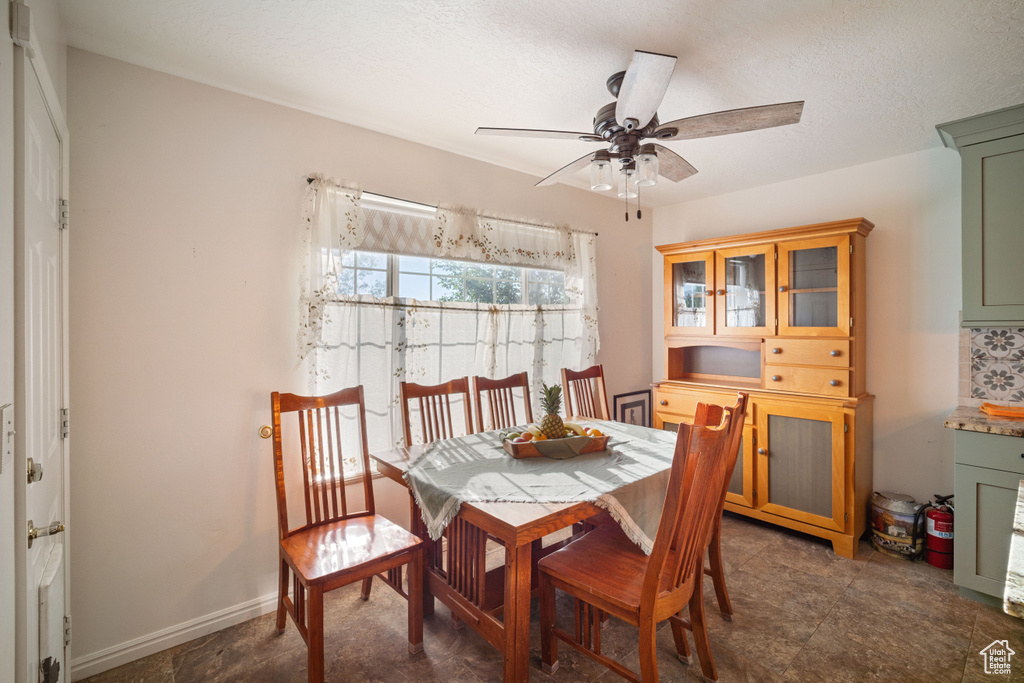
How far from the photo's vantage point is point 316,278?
2.35 m

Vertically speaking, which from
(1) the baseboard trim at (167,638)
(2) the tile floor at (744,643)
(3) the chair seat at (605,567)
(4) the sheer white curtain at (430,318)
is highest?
(4) the sheer white curtain at (430,318)

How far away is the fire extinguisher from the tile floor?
0.37 feet

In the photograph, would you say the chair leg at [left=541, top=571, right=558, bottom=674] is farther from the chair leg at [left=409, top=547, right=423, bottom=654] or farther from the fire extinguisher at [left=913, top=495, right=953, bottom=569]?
the fire extinguisher at [left=913, top=495, right=953, bottom=569]

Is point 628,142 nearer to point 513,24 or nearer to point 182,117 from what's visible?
point 513,24

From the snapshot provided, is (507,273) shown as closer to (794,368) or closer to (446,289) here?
(446,289)

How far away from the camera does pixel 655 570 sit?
4.72 feet

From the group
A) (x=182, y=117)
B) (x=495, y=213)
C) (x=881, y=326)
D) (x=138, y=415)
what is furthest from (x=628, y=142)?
(x=881, y=326)

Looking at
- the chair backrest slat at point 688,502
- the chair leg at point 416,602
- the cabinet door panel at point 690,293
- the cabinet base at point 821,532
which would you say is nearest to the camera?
the chair backrest slat at point 688,502

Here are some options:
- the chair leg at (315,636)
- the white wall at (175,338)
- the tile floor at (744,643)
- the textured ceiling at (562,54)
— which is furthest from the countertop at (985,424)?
the white wall at (175,338)

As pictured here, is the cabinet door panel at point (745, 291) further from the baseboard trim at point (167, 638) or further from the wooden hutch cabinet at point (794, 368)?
the baseboard trim at point (167, 638)

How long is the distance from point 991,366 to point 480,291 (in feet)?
10.2

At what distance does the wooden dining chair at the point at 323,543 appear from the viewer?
5.49ft

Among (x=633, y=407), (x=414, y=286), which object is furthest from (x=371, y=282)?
(x=633, y=407)

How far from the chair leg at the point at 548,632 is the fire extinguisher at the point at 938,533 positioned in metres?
2.39
